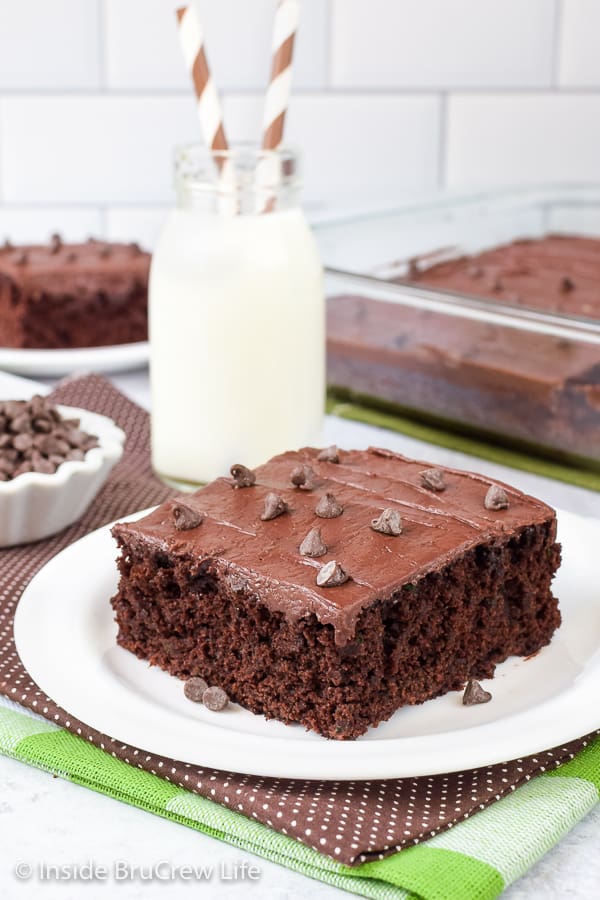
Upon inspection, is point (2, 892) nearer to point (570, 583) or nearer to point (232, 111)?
point (570, 583)

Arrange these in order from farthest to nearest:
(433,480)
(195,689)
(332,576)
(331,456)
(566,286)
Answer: (566,286)
(331,456)
(433,480)
(195,689)
(332,576)

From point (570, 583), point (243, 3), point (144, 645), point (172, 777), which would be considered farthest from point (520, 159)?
point (172, 777)

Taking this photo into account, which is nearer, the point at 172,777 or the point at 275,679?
the point at 172,777

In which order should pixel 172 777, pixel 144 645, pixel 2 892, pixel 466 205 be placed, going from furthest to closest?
pixel 466 205 → pixel 144 645 → pixel 172 777 → pixel 2 892

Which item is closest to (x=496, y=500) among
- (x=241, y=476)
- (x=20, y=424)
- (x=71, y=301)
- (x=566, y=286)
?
(x=241, y=476)

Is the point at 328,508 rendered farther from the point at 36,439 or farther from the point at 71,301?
the point at 71,301

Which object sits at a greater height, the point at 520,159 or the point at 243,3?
the point at 243,3

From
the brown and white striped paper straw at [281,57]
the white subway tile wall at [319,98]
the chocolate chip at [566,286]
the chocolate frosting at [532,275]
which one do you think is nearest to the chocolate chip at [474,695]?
the brown and white striped paper straw at [281,57]

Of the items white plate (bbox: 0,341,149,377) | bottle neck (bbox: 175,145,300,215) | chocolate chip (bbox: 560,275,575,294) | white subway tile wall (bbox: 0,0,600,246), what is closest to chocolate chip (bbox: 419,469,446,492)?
bottle neck (bbox: 175,145,300,215)
